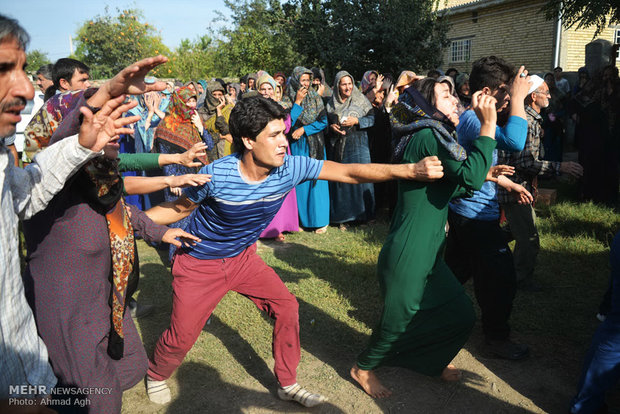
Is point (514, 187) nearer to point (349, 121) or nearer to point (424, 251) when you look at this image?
point (424, 251)

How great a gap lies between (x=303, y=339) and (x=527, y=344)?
5.86 ft

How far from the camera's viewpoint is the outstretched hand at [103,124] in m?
1.69

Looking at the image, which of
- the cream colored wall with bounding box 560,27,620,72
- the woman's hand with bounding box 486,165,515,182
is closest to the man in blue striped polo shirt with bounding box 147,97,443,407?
the woman's hand with bounding box 486,165,515,182

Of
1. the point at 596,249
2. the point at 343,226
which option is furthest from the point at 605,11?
the point at 343,226

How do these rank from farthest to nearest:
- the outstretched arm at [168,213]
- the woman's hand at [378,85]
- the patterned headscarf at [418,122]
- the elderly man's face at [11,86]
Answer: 1. the woman's hand at [378,85]
2. the outstretched arm at [168,213]
3. the patterned headscarf at [418,122]
4. the elderly man's face at [11,86]

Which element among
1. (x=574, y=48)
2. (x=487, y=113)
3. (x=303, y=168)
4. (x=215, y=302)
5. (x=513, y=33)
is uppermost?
(x=513, y=33)

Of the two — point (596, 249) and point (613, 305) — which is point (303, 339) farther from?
point (596, 249)

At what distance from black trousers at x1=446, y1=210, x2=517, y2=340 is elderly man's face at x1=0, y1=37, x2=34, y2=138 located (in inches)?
113

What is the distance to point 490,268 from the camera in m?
3.40

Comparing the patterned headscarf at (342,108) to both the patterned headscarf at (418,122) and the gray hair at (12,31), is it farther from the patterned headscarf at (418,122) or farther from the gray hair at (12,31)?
the gray hair at (12,31)

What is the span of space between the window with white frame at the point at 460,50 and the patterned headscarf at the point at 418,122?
2238cm

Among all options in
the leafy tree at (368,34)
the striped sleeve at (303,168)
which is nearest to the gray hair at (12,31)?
the striped sleeve at (303,168)

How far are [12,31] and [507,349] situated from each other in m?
3.52

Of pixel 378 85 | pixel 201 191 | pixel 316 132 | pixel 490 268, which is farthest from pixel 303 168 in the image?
pixel 378 85
